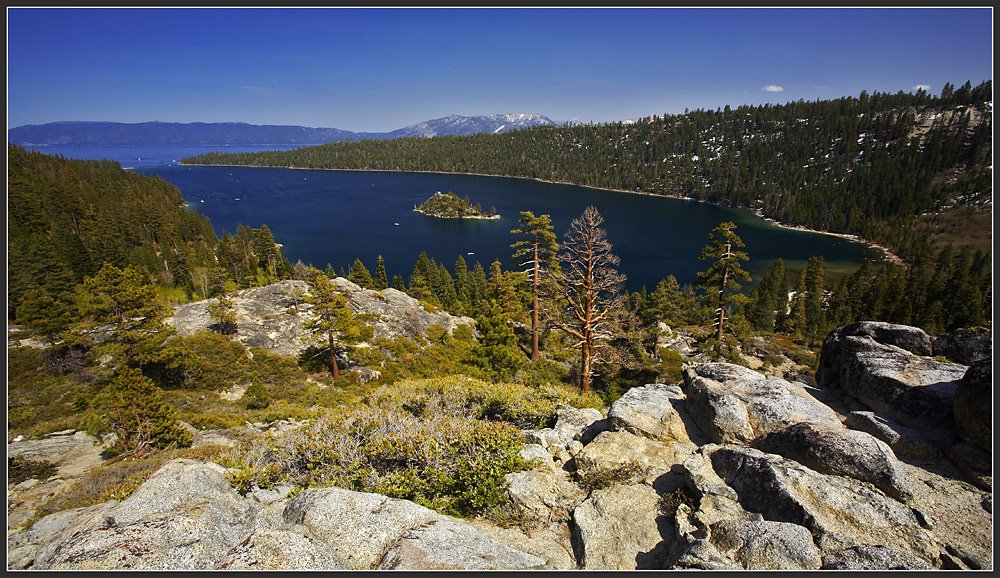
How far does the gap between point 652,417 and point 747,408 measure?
Answer: 2094mm

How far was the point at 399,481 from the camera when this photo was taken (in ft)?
26.3

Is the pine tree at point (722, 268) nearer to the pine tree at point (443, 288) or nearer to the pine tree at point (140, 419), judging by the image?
the pine tree at point (140, 419)

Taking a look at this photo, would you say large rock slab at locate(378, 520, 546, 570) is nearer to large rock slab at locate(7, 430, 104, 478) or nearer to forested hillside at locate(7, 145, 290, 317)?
large rock slab at locate(7, 430, 104, 478)

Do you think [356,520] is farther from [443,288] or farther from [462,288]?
[443,288]

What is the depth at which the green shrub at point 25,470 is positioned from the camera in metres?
12.9

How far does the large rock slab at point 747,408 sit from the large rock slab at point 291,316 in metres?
26.3

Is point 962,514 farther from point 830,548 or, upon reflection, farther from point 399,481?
point 399,481

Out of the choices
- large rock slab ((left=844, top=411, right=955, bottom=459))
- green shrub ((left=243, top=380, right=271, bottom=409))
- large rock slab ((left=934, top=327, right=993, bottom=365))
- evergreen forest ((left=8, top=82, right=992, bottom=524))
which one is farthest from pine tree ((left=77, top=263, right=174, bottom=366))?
large rock slab ((left=934, top=327, right=993, bottom=365))

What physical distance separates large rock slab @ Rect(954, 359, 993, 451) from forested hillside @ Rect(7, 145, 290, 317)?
203ft

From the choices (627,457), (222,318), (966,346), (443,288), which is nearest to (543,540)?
(627,457)

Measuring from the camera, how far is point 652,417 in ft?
34.1

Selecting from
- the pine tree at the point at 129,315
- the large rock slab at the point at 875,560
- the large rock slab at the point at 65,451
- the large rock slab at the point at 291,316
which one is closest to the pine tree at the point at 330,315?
the large rock slab at the point at 291,316

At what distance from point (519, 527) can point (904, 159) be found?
24079cm

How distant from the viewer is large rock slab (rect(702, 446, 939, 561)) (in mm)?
5699
